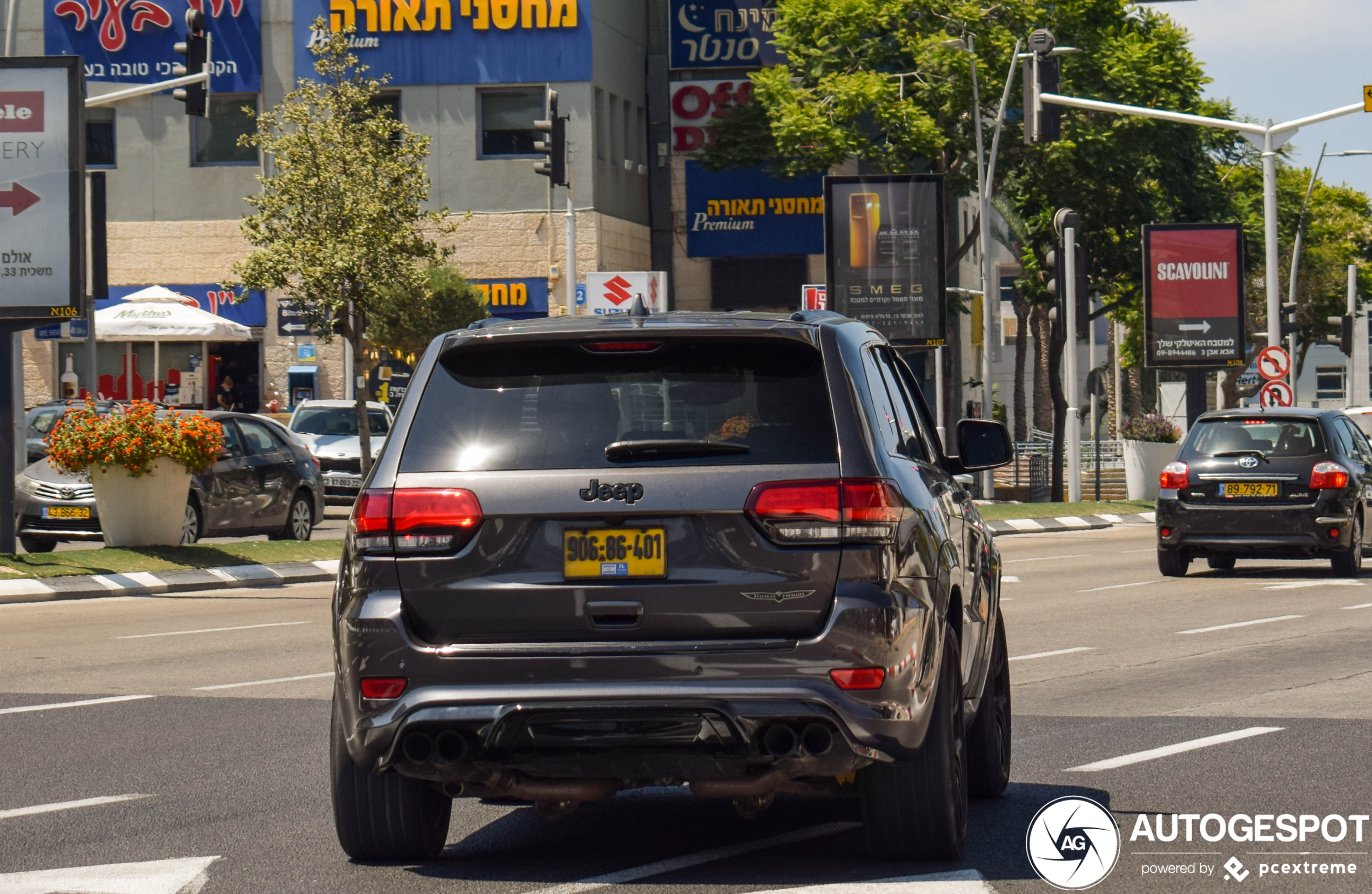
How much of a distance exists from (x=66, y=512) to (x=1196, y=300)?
87.3ft

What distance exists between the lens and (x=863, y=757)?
574 centimetres

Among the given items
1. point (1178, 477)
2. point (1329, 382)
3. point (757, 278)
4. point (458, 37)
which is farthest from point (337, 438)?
point (1329, 382)

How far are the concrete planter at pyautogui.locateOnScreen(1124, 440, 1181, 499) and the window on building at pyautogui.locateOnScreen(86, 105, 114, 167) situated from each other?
25647mm

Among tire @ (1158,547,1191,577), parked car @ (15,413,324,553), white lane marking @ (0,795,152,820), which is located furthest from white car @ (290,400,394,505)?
white lane marking @ (0,795,152,820)

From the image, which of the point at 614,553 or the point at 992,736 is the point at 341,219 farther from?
the point at 614,553

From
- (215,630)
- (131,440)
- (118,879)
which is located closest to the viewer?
(118,879)

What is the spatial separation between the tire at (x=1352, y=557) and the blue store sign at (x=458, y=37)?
34134 mm

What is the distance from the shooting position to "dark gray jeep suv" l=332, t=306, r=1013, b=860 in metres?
5.69

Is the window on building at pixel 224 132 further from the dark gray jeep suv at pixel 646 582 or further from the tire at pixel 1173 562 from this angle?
the dark gray jeep suv at pixel 646 582

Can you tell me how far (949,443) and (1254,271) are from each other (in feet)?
106

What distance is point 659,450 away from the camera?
587cm

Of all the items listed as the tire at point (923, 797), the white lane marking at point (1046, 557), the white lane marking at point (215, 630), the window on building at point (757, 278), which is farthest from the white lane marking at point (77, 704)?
the window on building at point (757, 278)

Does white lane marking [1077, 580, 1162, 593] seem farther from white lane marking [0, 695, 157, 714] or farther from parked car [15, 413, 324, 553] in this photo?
white lane marking [0, 695, 157, 714]

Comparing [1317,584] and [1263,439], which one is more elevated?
[1263,439]
